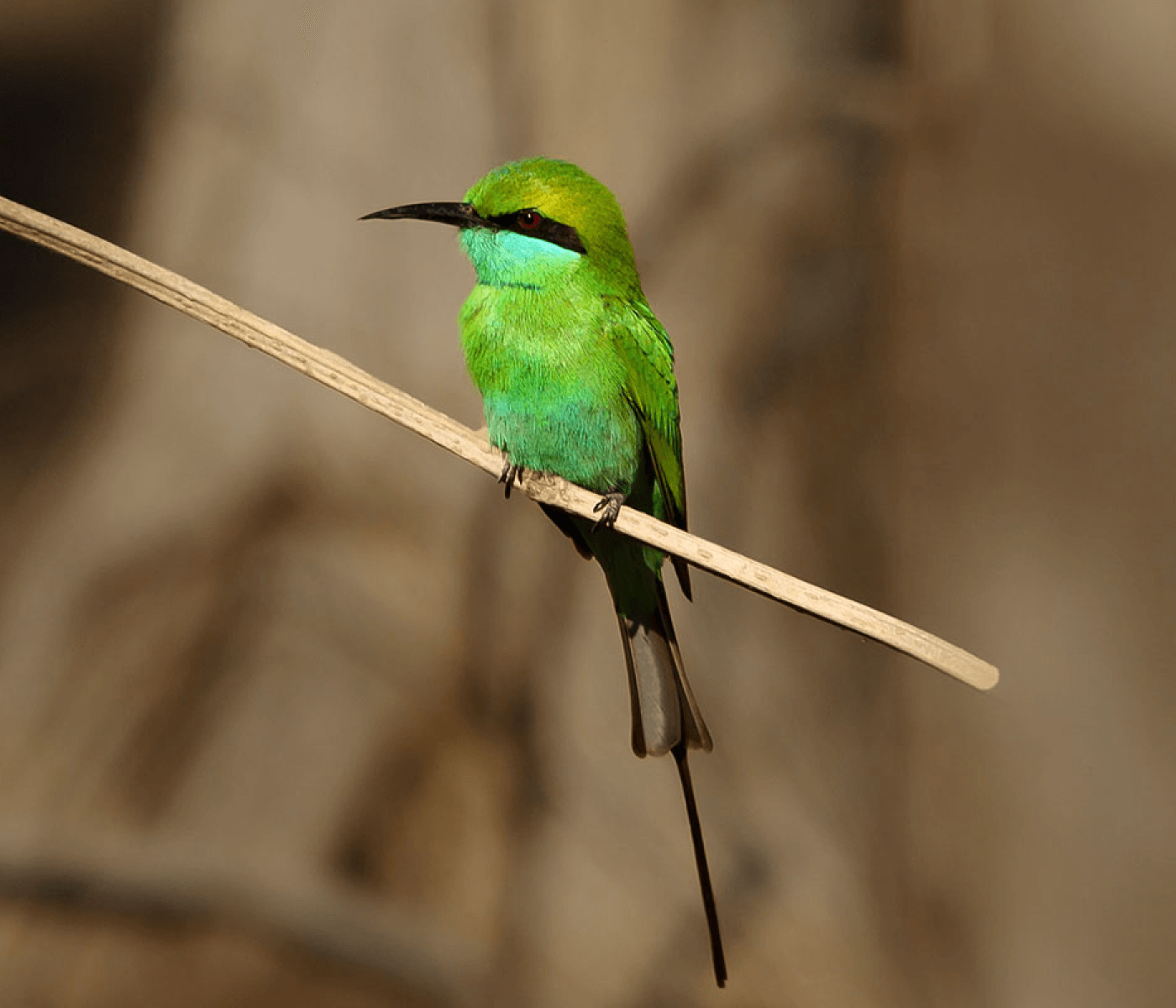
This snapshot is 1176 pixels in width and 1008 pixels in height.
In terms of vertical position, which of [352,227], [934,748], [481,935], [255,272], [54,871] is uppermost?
[352,227]

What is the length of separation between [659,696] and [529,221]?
82cm

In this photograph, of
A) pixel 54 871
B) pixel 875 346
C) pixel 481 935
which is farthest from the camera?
pixel 875 346

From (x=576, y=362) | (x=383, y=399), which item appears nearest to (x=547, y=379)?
(x=576, y=362)

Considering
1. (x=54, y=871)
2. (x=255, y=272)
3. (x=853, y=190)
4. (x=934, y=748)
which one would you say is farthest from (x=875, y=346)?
(x=54, y=871)

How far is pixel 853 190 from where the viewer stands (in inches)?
121

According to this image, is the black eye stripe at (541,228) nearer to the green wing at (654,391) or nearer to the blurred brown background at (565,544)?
the green wing at (654,391)

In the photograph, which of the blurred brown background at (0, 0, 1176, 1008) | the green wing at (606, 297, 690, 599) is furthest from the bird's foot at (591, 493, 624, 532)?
the blurred brown background at (0, 0, 1176, 1008)

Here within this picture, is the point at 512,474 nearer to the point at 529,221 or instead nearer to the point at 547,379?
the point at 547,379

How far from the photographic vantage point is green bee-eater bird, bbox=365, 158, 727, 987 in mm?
1771

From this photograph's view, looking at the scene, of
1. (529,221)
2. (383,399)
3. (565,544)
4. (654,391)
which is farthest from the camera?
(565,544)

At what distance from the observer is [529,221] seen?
1762 millimetres

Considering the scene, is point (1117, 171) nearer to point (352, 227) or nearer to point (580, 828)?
point (352, 227)

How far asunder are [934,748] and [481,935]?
1.35 m

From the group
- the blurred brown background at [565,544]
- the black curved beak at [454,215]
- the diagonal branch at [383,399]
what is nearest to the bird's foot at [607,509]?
the diagonal branch at [383,399]
